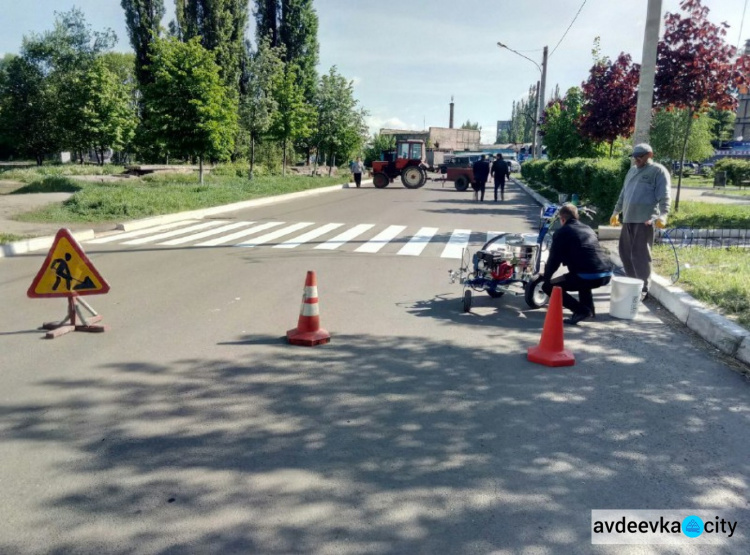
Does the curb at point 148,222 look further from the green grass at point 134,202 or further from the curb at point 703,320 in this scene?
the curb at point 703,320

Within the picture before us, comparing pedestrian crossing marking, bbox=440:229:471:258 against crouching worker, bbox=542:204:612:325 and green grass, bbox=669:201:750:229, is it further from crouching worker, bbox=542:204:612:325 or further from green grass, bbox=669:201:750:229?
green grass, bbox=669:201:750:229

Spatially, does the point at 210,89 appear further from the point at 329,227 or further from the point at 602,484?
the point at 602,484

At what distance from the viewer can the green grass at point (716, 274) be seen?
6562 mm

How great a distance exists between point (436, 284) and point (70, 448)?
5.78 metres

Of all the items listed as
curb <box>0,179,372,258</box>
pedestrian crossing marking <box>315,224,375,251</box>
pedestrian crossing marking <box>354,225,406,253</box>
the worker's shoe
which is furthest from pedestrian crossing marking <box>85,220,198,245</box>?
the worker's shoe

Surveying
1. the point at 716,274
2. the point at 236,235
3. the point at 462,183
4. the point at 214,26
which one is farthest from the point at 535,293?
the point at 214,26

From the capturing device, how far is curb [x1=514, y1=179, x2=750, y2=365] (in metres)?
5.53

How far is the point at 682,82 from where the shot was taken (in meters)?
13.8

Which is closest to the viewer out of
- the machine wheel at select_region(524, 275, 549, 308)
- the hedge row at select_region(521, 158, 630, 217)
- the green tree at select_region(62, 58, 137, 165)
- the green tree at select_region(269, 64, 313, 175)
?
the machine wheel at select_region(524, 275, 549, 308)

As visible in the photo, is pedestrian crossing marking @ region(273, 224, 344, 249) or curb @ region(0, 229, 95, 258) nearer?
curb @ region(0, 229, 95, 258)

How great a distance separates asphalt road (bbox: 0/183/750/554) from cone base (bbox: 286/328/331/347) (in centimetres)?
13

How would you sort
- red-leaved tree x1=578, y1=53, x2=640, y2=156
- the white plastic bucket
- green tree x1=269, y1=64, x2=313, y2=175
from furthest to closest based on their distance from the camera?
1. green tree x1=269, y1=64, x2=313, y2=175
2. red-leaved tree x1=578, y1=53, x2=640, y2=156
3. the white plastic bucket

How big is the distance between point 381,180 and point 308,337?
28.5m

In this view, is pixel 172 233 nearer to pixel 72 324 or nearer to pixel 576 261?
pixel 72 324
